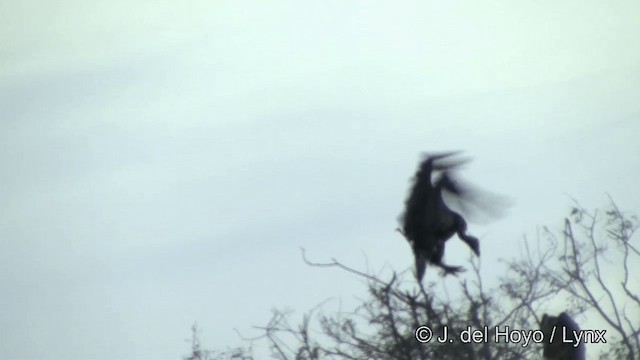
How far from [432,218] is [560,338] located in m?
2.44

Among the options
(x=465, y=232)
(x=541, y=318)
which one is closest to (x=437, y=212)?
(x=465, y=232)

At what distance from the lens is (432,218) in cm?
2181

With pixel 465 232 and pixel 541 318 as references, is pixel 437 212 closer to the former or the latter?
pixel 465 232
